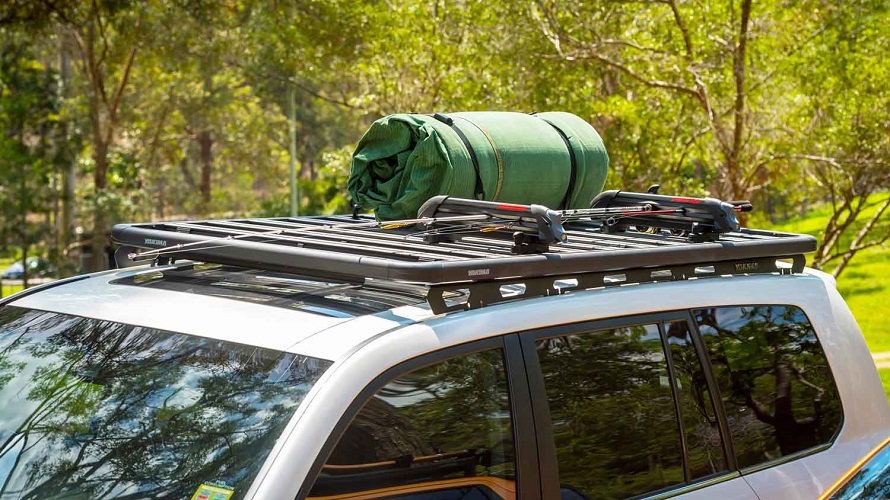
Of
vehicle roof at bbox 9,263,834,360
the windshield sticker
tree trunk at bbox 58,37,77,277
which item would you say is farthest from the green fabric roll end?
tree trunk at bbox 58,37,77,277

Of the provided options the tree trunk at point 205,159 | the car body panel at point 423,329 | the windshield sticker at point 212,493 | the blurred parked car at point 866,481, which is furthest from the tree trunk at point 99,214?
the windshield sticker at point 212,493

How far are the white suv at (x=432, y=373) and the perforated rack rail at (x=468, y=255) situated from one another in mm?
10

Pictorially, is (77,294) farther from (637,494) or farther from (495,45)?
(495,45)

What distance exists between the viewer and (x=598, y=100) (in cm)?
1228

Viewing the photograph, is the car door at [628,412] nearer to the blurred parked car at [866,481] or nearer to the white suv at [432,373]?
the white suv at [432,373]

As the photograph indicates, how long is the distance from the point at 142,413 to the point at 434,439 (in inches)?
28.3

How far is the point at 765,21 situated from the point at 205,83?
33.2m

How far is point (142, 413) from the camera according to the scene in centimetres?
257

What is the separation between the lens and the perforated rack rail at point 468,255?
2736 millimetres

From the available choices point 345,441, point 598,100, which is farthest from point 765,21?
point 345,441

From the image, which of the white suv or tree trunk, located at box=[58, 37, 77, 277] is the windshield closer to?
the white suv

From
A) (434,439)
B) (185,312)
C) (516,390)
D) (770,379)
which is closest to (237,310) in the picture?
(185,312)

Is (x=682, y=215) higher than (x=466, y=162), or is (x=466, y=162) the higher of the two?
(x=466, y=162)

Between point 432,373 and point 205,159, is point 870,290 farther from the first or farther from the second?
point 205,159
